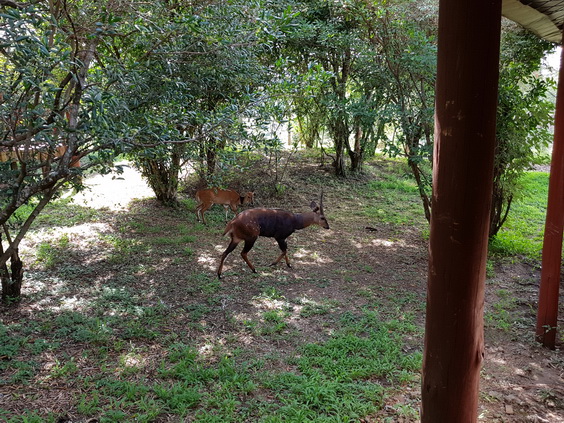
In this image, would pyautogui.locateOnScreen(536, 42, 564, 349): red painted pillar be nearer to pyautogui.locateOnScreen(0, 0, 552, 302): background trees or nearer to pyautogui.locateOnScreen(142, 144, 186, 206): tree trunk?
pyautogui.locateOnScreen(0, 0, 552, 302): background trees

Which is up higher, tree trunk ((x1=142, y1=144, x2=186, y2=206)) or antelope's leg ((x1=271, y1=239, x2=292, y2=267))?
tree trunk ((x1=142, y1=144, x2=186, y2=206))

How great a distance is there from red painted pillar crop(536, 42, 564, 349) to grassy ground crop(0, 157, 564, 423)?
0.97 feet

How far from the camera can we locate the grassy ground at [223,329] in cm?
331

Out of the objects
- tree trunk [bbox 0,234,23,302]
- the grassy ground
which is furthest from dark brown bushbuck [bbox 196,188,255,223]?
tree trunk [bbox 0,234,23,302]

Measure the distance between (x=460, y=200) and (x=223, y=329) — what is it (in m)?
3.65

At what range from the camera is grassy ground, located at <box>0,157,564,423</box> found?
10.9 ft

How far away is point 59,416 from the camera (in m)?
3.08

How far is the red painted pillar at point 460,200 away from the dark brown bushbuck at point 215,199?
7.50m

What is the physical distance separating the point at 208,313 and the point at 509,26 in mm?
6983

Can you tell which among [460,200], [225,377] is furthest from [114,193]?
[460,200]

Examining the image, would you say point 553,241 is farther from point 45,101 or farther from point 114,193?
point 114,193

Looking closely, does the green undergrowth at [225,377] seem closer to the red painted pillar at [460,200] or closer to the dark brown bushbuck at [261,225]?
the red painted pillar at [460,200]

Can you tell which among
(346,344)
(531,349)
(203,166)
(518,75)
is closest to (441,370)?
(346,344)

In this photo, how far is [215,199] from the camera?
929 centimetres
